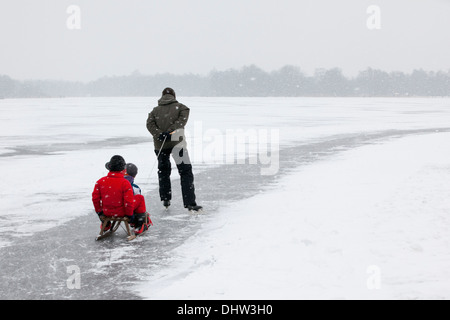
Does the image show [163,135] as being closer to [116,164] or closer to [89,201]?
[116,164]

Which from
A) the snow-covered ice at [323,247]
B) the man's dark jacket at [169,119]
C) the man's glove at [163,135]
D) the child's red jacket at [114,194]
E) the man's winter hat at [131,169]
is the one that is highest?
the man's dark jacket at [169,119]

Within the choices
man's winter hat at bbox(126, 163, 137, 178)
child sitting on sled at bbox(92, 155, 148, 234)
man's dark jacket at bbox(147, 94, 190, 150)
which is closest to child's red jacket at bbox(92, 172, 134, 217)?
child sitting on sled at bbox(92, 155, 148, 234)

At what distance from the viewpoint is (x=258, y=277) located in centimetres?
446

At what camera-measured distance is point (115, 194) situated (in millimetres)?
5824

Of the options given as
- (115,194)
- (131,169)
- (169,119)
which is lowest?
(115,194)

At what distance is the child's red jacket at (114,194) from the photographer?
229 inches

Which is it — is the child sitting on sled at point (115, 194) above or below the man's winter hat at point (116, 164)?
below

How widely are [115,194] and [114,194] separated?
0.5 inches

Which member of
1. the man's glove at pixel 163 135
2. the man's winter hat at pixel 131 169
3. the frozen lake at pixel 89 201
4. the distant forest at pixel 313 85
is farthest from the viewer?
the distant forest at pixel 313 85

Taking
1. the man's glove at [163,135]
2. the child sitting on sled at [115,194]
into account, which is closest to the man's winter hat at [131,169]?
the child sitting on sled at [115,194]

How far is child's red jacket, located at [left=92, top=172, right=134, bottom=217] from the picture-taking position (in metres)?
5.80

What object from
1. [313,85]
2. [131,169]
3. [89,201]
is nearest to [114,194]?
[131,169]

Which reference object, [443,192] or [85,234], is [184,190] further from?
[443,192]

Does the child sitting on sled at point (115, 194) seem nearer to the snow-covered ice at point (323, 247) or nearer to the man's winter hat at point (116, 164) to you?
the man's winter hat at point (116, 164)
